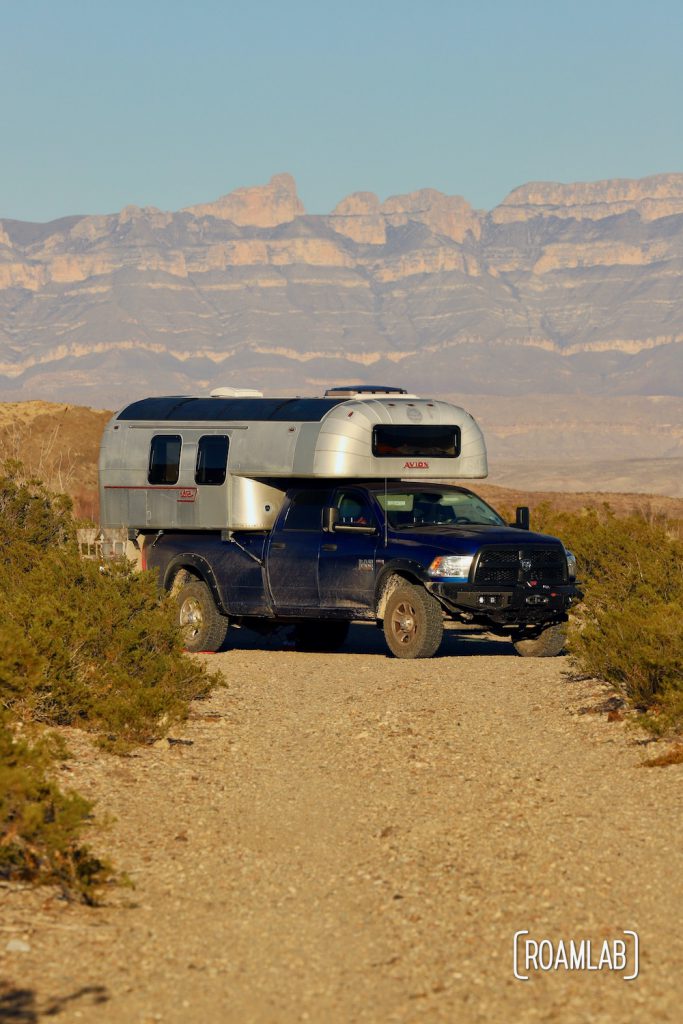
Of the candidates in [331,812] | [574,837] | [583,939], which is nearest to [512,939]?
[583,939]

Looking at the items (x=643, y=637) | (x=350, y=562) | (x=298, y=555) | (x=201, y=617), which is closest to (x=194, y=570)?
(x=201, y=617)

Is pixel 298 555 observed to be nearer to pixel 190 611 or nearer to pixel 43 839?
pixel 190 611

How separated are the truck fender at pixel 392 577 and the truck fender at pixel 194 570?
2.21m

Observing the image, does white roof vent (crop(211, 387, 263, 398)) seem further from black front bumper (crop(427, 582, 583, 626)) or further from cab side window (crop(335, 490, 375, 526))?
black front bumper (crop(427, 582, 583, 626))

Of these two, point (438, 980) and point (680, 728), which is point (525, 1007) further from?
point (680, 728)

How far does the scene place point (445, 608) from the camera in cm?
1694

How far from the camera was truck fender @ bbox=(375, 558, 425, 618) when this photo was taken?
16.8 metres

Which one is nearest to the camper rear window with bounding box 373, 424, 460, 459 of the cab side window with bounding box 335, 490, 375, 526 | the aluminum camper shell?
the aluminum camper shell

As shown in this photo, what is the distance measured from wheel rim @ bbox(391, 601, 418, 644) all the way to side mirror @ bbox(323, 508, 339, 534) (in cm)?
119

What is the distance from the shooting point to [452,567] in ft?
54.5

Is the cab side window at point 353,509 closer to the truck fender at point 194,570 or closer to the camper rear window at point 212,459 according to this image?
the camper rear window at point 212,459

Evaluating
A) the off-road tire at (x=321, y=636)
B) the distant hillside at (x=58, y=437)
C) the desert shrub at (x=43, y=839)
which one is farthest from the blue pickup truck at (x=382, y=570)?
the distant hillside at (x=58, y=437)

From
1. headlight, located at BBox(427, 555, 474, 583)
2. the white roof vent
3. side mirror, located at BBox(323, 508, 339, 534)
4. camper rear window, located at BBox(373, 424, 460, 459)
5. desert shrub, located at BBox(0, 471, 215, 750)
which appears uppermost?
the white roof vent

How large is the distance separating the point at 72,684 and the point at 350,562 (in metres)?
6.22
